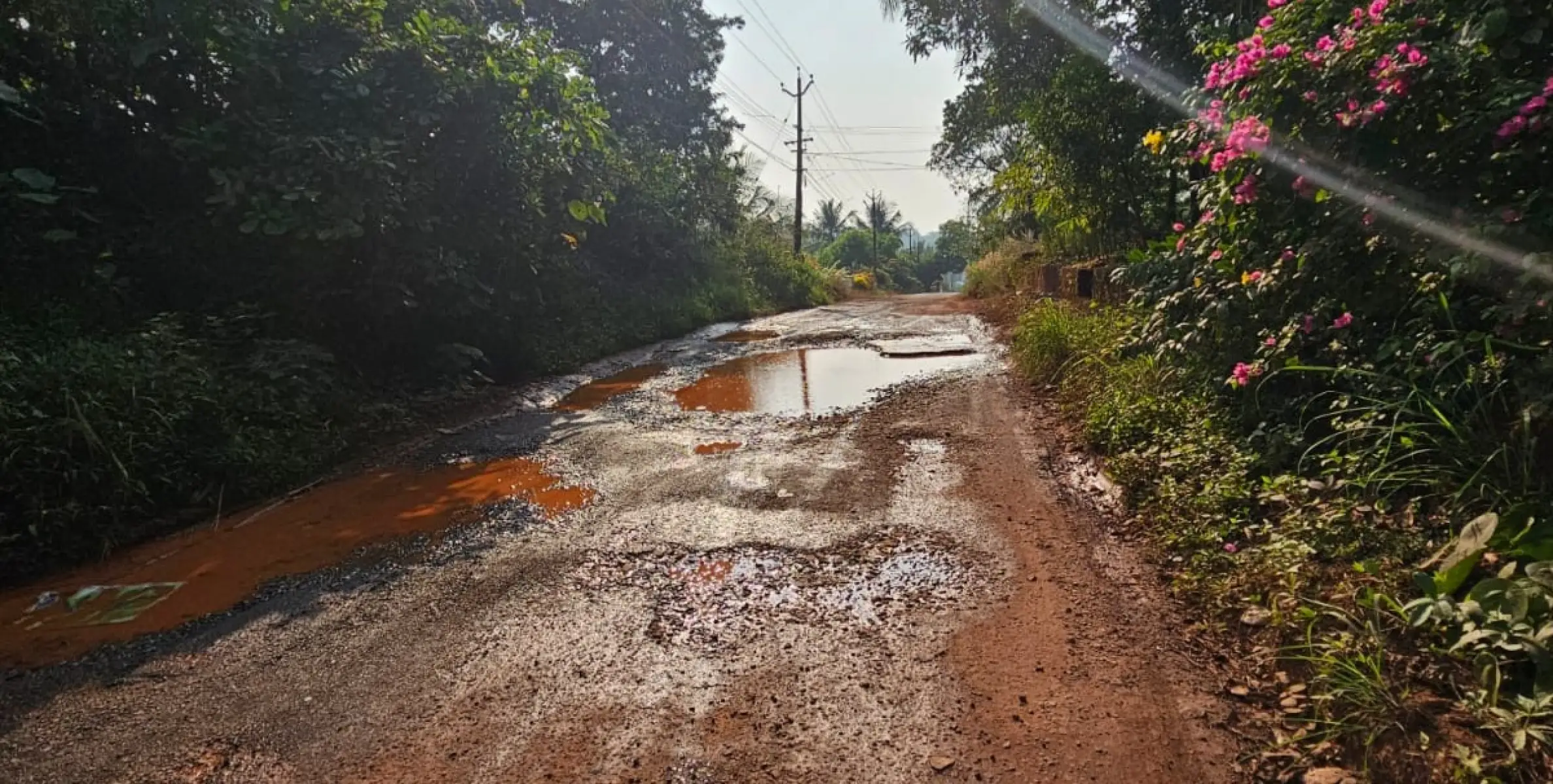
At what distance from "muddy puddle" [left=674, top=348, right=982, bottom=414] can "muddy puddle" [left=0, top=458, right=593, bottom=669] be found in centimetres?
210

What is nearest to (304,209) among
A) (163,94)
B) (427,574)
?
(163,94)

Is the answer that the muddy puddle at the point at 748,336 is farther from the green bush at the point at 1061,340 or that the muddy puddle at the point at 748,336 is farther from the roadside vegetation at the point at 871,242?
the roadside vegetation at the point at 871,242

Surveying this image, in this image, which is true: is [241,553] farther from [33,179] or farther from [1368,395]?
[1368,395]

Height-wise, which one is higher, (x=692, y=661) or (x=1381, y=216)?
(x=1381, y=216)

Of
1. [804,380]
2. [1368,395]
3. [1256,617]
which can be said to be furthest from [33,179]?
[1368,395]

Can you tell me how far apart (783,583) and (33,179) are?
5746 mm

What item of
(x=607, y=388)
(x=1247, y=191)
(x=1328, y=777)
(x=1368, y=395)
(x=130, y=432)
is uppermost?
(x=1247, y=191)

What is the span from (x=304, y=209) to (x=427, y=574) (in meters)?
3.91

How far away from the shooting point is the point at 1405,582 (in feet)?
6.97

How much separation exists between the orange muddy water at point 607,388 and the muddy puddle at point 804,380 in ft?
2.12

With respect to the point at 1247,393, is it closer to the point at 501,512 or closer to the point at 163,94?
the point at 501,512

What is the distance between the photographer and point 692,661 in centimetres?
235

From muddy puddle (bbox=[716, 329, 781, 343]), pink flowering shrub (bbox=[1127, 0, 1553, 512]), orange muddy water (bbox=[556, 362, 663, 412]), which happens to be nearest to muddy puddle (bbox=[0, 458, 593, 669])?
orange muddy water (bbox=[556, 362, 663, 412])

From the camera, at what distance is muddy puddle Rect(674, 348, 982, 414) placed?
6121 millimetres
